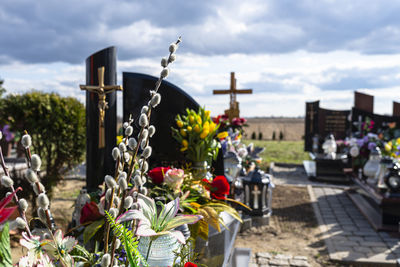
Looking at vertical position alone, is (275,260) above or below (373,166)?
below

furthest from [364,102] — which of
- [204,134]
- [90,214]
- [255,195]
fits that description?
[90,214]

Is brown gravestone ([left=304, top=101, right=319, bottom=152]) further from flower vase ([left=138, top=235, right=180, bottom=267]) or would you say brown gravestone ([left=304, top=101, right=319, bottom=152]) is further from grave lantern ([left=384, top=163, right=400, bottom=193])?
flower vase ([left=138, top=235, right=180, bottom=267])

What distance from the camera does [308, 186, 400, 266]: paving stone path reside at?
509cm

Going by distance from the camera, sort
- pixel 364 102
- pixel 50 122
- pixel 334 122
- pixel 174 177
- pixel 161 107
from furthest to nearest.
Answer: pixel 334 122 < pixel 364 102 < pixel 50 122 < pixel 161 107 < pixel 174 177

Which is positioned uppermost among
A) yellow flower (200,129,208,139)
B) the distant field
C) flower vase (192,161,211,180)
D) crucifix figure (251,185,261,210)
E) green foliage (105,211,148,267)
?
yellow flower (200,129,208,139)

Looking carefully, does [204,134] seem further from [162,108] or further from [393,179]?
[393,179]

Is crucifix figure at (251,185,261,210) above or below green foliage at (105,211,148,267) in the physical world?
below

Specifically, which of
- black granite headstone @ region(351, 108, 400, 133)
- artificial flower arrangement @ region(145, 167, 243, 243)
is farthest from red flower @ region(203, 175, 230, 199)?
black granite headstone @ region(351, 108, 400, 133)

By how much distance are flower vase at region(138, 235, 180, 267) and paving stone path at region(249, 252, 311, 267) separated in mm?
3661

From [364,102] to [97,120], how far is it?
1278 cm

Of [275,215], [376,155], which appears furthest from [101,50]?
[376,155]

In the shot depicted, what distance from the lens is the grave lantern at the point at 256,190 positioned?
6.44 meters

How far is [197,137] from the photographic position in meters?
3.94

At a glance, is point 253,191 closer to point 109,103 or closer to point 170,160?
point 170,160
